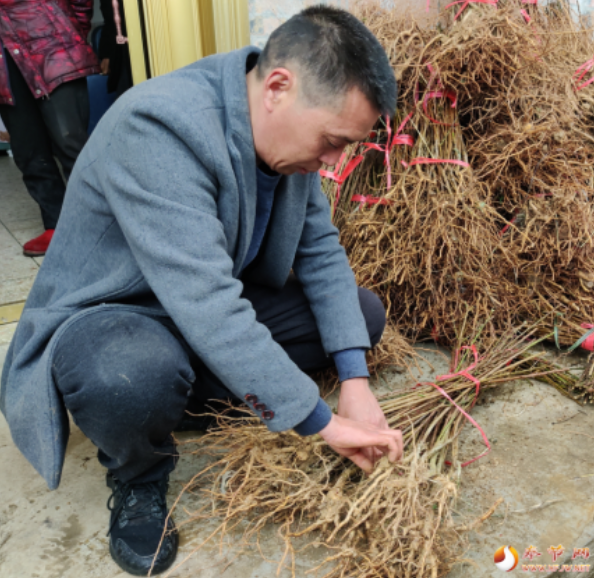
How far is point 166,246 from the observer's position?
116 cm

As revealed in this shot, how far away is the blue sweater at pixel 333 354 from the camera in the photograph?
1.27 m

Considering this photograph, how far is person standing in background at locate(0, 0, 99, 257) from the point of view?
2.76 metres

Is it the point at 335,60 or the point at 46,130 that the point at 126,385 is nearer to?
the point at 335,60

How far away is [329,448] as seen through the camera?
4.73 feet

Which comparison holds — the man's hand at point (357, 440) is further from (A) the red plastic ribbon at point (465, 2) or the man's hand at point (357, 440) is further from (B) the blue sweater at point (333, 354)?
(A) the red plastic ribbon at point (465, 2)

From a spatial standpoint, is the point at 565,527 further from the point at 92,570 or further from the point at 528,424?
the point at 92,570

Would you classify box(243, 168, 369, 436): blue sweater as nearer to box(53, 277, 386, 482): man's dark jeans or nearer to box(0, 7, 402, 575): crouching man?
box(0, 7, 402, 575): crouching man

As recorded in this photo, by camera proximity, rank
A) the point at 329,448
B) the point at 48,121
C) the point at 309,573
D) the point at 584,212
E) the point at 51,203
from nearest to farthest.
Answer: the point at 309,573 → the point at 329,448 → the point at 584,212 → the point at 48,121 → the point at 51,203

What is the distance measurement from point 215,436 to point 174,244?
2.63 feet

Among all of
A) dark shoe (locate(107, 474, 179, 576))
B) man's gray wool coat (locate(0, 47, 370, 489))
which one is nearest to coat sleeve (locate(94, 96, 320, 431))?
man's gray wool coat (locate(0, 47, 370, 489))

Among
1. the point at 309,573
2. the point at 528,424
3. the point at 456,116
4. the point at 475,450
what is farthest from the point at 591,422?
the point at 456,116

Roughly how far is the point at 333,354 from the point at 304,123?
73 cm

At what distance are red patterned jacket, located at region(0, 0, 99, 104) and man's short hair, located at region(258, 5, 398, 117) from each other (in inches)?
79.9

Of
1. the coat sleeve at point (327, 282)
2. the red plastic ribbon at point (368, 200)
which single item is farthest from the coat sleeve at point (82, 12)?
the coat sleeve at point (327, 282)
